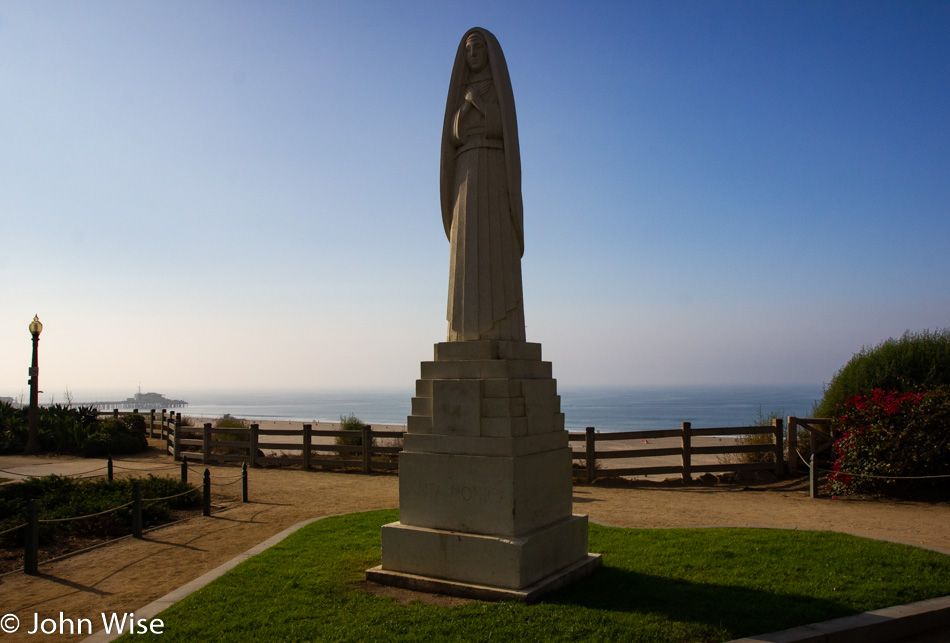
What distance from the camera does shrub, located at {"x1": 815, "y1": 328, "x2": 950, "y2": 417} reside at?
14.3 meters

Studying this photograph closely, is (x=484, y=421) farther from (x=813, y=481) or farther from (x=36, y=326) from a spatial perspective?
(x=36, y=326)

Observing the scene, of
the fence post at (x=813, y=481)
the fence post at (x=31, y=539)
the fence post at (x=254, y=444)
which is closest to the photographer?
the fence post at (x=31, y=539)

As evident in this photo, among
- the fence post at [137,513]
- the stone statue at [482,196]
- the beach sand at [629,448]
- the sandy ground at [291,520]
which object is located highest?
the stone statue at [482,196]

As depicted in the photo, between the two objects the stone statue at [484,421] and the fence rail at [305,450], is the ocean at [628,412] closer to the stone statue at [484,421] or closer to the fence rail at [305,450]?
the fence rail at [305,450]

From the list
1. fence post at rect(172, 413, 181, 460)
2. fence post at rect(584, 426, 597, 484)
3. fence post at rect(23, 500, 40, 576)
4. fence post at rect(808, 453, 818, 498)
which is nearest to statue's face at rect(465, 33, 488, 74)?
fence post at rect(23, 500, 40, 576)

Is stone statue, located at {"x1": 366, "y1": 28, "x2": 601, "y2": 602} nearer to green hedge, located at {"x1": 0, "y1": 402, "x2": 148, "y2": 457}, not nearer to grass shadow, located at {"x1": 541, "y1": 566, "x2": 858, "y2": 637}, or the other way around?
grass shadow, located at {"x1": 541, "y1": 566, "x2": 858, "y2": 637}

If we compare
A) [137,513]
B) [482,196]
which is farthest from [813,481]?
[137,513]

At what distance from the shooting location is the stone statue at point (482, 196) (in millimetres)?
6520

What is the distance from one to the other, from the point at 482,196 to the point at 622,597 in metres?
4.16

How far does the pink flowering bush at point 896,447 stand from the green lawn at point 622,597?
15.7ft

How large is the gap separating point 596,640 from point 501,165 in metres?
4.67

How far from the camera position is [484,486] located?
5906 mm

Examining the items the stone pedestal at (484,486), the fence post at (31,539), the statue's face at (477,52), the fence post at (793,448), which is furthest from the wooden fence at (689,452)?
the fence post at (31,539)

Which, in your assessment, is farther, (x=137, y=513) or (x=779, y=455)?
(x=779, y=455)
